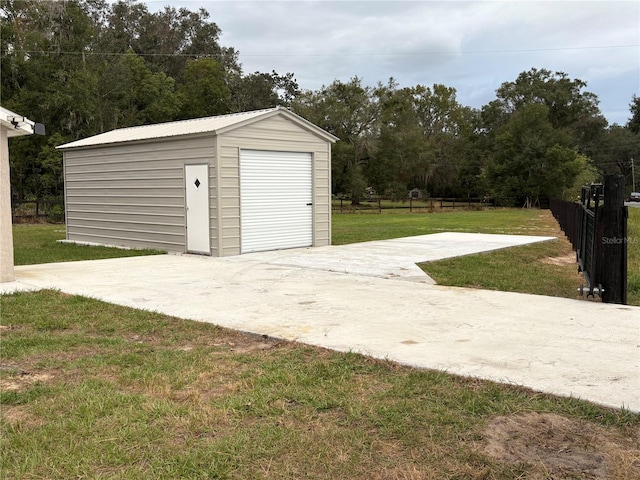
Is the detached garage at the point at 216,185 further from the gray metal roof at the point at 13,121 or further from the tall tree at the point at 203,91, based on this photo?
the tall tree at the point at 203,91

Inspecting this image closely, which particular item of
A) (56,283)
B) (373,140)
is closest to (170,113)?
(373,140)

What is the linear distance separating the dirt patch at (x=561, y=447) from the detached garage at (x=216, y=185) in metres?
8.58

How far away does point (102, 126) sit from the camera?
106 ft

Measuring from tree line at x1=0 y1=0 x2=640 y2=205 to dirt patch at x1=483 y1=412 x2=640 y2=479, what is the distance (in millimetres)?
29467

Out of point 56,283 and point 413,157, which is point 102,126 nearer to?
point 413,157

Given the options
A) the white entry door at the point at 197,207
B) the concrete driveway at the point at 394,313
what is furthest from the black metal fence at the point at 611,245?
the white entry door at the point at 197,207

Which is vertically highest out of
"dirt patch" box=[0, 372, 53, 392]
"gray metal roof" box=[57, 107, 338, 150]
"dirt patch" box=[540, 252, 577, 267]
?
"gray metal roof" box=[57, 107, 338, 150]

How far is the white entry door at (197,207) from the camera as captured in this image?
443 inches

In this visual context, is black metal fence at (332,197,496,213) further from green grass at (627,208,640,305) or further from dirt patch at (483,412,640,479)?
dirt patch at (483,412,640,479)

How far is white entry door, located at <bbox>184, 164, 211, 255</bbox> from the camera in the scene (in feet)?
36.9

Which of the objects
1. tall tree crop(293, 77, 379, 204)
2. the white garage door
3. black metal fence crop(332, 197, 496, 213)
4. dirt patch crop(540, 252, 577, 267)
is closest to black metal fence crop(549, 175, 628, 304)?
dirt patch crop(540, 252, 577, 267)

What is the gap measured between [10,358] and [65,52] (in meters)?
30.1

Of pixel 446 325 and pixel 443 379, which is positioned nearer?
pixel 443 379

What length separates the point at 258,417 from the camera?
10.7 ft
